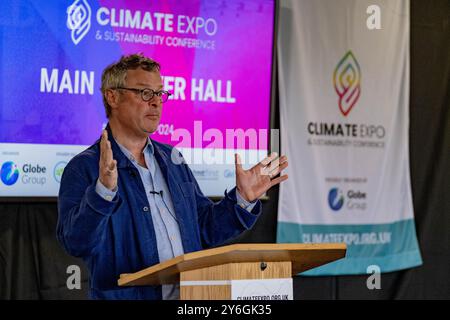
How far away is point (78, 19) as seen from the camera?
15.0 feet

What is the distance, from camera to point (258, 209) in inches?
131

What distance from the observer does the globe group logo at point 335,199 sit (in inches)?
214

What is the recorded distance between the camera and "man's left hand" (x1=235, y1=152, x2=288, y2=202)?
3.20 metres

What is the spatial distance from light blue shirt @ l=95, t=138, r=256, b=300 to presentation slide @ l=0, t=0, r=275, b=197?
1.35m

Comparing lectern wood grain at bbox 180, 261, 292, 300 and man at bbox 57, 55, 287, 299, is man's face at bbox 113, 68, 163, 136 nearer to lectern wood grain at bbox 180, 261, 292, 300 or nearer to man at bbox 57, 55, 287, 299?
man at bbox 57, 55, 287, 299

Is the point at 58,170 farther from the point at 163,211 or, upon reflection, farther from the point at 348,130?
the point at 348,130

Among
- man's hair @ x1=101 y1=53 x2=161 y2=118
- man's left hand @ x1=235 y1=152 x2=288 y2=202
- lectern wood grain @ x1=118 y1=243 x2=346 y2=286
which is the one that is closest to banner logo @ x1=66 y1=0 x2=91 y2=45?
man's hair @ x1=101 y1=53 x2=161 y2=118

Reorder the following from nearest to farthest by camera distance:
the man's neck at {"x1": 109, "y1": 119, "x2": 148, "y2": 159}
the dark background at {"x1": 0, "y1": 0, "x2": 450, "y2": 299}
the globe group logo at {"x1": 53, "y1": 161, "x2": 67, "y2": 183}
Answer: the man's neck at {"x1": 109, "y1": 119, "x2": 148, "y2": 159}
the globe group logo at {"x1": 53, "y1": 161, "x2": 67, "y2": 183}
the dark background at {"x1": 0, "y1": 0, "x2": 450, "y2": 299}

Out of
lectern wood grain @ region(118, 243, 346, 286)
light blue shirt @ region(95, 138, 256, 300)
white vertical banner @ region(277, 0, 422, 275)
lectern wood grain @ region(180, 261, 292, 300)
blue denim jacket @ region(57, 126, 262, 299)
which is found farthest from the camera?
white vertical banner @ region(277, 0, 422, 275)

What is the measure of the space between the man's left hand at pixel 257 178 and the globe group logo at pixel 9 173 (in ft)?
5.62

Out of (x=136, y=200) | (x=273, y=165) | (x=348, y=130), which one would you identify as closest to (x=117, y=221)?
(x=136, y=200)

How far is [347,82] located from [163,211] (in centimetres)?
A: 273
